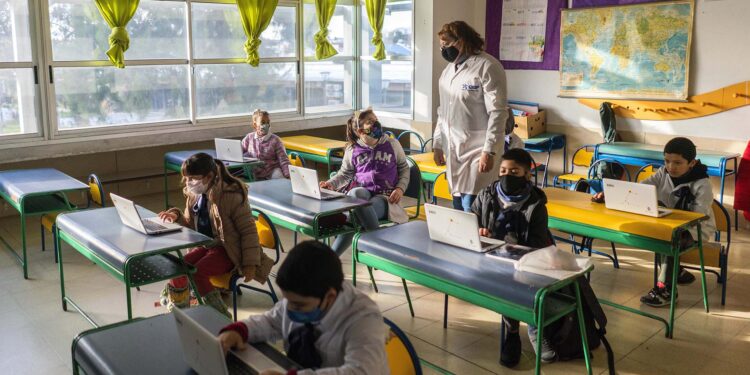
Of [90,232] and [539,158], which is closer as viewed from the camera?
[90,232]

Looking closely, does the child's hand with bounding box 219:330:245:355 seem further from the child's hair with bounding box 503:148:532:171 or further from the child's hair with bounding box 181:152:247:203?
the child's hair with bounding box 503:148:532:171

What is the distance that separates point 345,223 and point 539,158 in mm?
3936

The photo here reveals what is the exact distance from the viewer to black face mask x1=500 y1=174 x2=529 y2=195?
3062mm

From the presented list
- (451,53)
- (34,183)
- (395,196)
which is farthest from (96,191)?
(451,53)

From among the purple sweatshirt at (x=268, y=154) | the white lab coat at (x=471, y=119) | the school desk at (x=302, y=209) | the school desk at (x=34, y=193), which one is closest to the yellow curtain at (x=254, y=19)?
the purple sweatshirt at (x=268, y=154)

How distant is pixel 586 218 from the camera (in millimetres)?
3438

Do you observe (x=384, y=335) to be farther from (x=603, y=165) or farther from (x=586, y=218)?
(x=603, y=165)

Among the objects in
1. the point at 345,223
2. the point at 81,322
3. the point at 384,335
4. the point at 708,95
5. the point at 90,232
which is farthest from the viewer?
the point at 708,95

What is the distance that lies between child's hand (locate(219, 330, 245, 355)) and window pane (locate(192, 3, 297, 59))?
5.74m

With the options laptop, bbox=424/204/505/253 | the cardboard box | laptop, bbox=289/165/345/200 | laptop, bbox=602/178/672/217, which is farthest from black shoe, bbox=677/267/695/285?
the cardboard box

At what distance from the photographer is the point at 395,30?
7.89 metres

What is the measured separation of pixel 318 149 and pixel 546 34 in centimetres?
277

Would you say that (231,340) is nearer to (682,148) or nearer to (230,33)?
(682,148)

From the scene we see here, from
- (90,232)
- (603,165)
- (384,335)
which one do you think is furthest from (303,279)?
(603,165)
